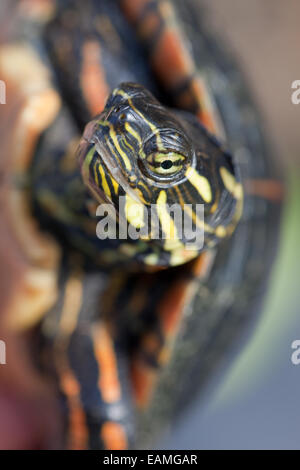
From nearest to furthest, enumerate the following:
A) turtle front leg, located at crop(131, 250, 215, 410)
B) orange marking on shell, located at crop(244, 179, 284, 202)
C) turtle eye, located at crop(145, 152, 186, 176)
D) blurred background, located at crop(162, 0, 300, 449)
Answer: turtle eye, located at crop(145, 152, 186, 176) < turtle front leg, located at crop(131, 250, 215, 410) < orange marking on shell, located at crop(244, 179, 284, 202) < blurred background, located at crop(162, 0, 300, 449)

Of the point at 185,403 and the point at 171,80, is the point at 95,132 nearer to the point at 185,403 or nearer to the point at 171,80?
the point at 171,80

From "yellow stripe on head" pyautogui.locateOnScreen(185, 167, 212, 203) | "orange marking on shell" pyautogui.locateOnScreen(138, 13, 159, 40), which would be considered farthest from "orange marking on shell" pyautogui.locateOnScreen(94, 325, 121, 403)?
"orange marking on shell" pyautogui.locateOnScreen(138, 13, 159, 40)

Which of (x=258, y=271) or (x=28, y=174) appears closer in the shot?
(x=28, y=174)

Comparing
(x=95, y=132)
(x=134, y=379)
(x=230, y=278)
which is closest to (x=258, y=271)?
(x=230, y=278)

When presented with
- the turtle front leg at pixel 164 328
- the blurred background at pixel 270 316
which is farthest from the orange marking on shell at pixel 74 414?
the blurred background at pixel 270 316

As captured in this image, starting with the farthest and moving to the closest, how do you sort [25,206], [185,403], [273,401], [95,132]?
[273,401] → [185,403] → [25,206] → [95,132]

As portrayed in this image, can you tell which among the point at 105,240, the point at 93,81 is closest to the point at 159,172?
the point at 105,240

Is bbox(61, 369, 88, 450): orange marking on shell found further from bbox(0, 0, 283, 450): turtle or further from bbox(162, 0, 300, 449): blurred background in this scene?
bbox(162, 0, 300, 449): blurred background

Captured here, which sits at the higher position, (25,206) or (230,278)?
(25,206)
